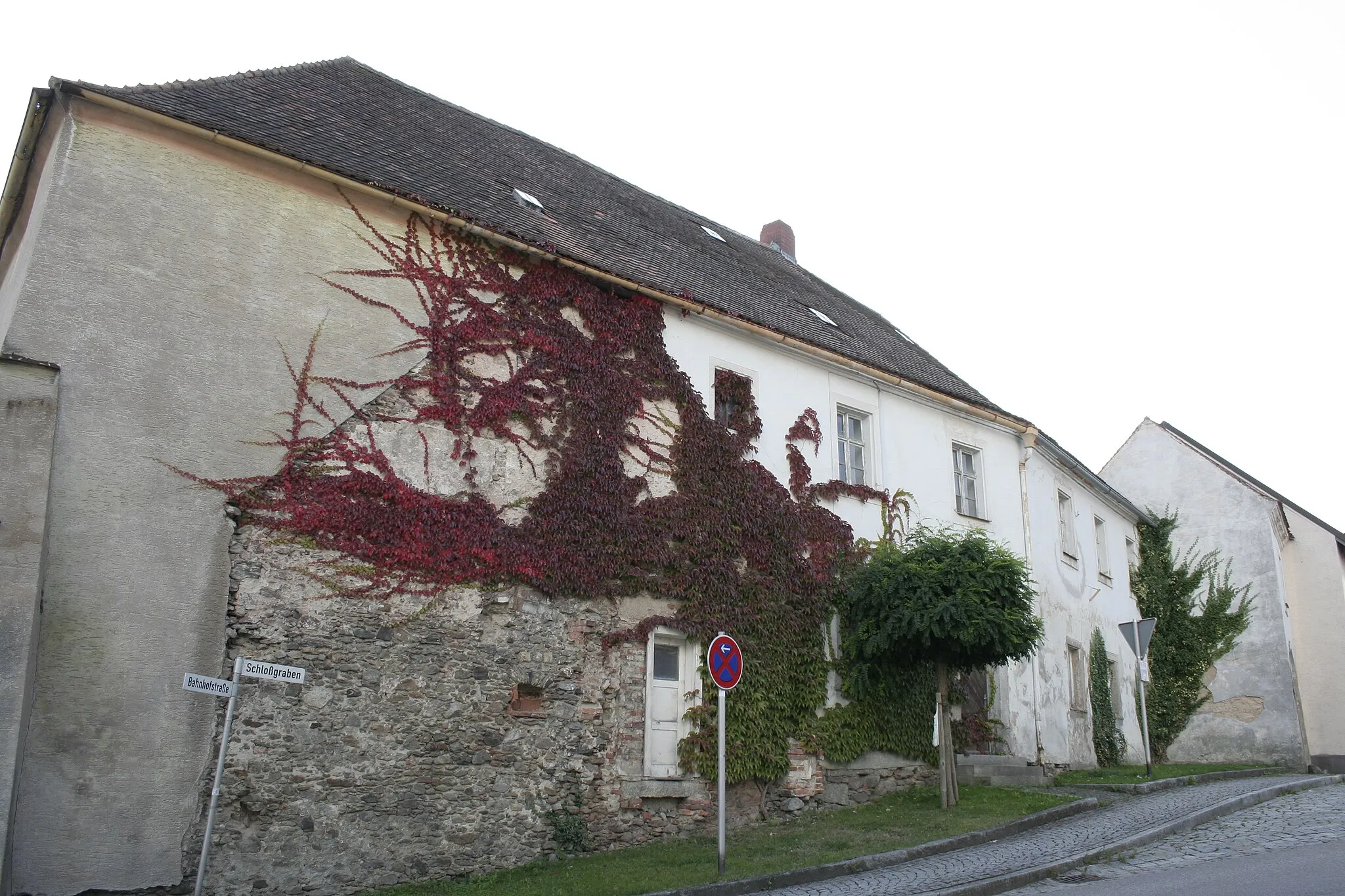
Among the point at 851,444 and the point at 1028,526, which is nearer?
the point at 851,444

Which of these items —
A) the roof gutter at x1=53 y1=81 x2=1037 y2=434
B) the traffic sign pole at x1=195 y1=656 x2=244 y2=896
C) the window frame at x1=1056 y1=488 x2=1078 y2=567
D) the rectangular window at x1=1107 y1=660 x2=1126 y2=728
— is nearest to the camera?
the traffic sign pole at x1=195 y1=656 x2=244 y2=896

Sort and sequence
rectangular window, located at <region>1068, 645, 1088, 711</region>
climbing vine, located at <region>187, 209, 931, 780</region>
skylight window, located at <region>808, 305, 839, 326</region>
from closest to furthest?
climbing vine, located at <region>187, 209, 931, 780</region> < skylight window, located at <region>808, 305, 839, 326</region> < rectangular window, located at <region>1068, 645, 1088, 711</region>

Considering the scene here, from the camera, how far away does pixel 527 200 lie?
1617 centimetres

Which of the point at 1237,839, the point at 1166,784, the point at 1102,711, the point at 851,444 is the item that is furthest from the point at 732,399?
the point at 1102,711

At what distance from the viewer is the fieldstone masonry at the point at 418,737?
10984 mm

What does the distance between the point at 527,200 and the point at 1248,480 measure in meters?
20.5

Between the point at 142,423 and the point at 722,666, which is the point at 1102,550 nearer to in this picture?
the point at 722,666

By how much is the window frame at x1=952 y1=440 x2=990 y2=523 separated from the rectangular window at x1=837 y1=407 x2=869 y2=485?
2152mm

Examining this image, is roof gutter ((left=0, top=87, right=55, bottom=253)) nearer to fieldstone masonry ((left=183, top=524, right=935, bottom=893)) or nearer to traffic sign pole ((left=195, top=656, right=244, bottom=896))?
fieldstone masonry ((left=183, top=524, right=935, bottom=893))

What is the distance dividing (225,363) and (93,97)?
2926 millimetres

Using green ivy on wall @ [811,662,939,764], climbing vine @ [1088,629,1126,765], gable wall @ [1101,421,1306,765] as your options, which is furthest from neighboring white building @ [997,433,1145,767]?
gable wall @ [1101,421,1306,765]

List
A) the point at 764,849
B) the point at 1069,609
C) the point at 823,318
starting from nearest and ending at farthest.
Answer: the point at 764,849
the point at 823,318
the point at 1069,609

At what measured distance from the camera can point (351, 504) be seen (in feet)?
39.7

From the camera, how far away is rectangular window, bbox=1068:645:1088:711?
70.1ft
